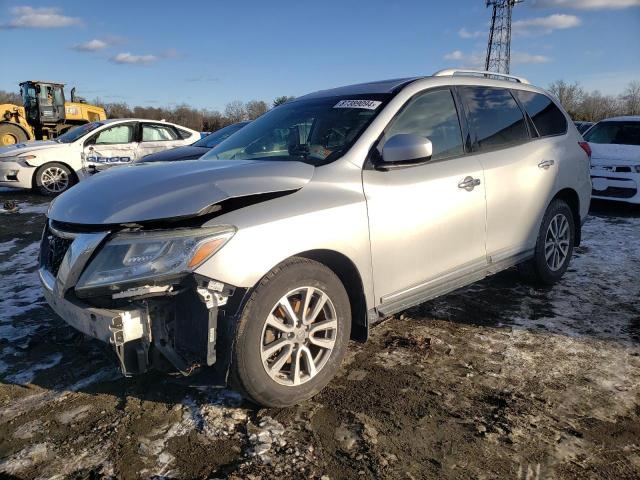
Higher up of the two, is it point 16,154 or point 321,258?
point 16,154

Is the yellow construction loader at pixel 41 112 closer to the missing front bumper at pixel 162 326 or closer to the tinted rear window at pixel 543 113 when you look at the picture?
the tinted rear window at pixel 543 113

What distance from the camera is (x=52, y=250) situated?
2891mm

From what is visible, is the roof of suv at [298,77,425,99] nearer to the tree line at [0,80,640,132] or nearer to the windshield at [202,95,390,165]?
the windshield at [202,95,390,165]

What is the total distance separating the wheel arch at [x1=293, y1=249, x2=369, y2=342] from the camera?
286cm

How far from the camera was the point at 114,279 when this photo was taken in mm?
2396

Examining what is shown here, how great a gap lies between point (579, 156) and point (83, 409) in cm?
463

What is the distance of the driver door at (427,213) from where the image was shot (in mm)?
3090

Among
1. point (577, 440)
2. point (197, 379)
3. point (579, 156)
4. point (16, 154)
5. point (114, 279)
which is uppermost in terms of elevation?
point (16, 154)

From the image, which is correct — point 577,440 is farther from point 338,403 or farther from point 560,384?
point 338,403

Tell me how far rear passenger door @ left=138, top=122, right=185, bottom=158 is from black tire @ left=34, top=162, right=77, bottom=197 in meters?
1.62

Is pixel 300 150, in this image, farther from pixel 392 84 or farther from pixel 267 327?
pixel 267 327

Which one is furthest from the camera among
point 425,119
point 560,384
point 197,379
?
point 425,119

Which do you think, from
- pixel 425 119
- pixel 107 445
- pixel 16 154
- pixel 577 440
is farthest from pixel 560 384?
pixel 16 154

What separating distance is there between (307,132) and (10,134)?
17.9 m
